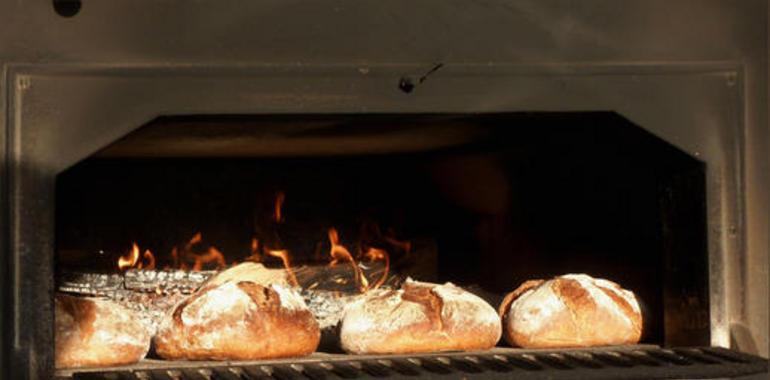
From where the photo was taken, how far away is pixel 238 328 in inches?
110

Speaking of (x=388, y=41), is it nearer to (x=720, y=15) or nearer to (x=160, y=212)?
(x=720, y=15)

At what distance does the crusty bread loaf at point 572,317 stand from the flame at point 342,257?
56 centimetres

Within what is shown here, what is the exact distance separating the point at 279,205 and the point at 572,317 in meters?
1.01

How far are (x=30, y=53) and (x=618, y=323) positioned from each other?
1.30m

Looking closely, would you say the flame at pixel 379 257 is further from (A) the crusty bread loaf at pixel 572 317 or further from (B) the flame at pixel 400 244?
(A) the crusty bread loaf at pixel 572 317

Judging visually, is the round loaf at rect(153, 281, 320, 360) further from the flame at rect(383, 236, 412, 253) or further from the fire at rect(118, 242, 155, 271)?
the flame at rect(383, 236, 412, 253)

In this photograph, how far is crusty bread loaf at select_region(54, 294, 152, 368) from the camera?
276cm

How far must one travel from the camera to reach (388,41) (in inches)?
109

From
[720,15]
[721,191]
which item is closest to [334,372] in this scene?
[721,191]

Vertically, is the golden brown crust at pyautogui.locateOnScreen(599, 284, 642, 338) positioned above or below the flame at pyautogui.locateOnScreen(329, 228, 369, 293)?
below

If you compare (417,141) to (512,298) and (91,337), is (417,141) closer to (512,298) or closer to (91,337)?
(512,298)

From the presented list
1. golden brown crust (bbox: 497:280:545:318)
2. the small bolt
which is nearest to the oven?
the small bolt

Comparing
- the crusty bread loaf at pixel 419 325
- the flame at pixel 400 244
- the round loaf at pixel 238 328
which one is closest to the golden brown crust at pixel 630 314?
the crusty bread loaf at pixel 419 325

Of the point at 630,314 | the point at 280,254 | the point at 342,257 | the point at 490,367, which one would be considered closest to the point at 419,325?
the point at 490,367
